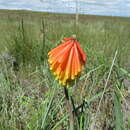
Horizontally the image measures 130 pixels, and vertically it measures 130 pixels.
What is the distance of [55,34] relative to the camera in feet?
11.7

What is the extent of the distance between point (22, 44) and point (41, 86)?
1127mm

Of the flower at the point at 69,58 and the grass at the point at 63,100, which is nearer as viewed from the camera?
the flower at the point at 69,58

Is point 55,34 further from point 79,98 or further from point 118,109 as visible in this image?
point 118,109

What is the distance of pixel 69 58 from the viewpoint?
65 cm

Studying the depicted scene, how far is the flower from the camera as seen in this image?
64cm

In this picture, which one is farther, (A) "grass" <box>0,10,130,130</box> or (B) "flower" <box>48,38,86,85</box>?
(A) "grass" <box>0,10,130,130</box>

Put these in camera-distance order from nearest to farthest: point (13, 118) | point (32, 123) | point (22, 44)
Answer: point (32, 123) < point (13, 118) < point (22, 44)

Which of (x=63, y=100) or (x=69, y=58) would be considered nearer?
(x=69, y=58)

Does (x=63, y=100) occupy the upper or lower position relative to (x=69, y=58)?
lower

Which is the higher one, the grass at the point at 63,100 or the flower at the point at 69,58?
the flower at the point at 69,58

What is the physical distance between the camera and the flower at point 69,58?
644 mm

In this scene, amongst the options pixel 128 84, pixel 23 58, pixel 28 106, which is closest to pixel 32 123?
pixel 28 106

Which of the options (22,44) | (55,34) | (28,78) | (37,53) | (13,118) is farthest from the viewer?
(55,34)

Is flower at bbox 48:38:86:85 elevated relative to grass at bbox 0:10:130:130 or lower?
elevated
